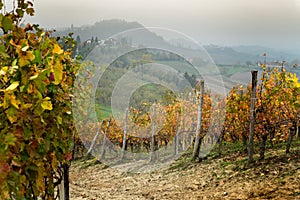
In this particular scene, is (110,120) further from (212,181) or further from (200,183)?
(212,181)

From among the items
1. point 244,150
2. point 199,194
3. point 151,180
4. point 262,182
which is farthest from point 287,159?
point 151,180

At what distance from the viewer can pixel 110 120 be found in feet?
47.3

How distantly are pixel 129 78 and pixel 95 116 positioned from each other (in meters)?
3.17

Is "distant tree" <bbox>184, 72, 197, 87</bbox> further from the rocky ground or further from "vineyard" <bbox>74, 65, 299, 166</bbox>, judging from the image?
the rocky ground

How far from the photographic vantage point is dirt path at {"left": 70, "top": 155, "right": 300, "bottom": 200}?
586 cm

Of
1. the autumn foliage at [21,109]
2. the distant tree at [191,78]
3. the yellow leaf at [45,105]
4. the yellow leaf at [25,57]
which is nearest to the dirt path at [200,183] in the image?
the distant tree at [191,78]

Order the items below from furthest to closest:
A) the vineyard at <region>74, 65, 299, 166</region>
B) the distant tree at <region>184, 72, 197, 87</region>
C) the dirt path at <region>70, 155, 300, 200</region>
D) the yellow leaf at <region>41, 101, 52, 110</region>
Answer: the distant tree at <region>184, 72, 197, 87</region>, the vineyard at <region>74, 65, 299, 166</region>, the dirt path at <region>70, 155, 300, 200</region>, the yellow leaf at <region>41, 101, 52, 110</region>

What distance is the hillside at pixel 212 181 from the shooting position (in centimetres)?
593

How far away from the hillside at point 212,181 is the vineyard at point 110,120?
54 millimetres

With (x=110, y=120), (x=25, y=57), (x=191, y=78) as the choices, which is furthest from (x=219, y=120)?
(x=25, y=57)

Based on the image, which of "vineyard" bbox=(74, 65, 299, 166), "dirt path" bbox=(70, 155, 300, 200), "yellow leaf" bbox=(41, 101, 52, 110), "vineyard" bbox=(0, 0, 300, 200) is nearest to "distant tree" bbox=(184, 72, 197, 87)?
"vineyard" bbox=(0, 0, 300, 200)

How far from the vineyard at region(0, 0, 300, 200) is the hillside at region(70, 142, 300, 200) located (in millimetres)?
54

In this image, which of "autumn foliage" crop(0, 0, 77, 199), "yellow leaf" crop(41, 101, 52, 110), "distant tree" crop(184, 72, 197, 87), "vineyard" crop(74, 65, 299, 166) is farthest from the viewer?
"distant tree" crop(184, 72, 197, 87)

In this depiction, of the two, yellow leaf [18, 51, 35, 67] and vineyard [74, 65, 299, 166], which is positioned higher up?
yellow leaf [18, 51, 35, 67]
